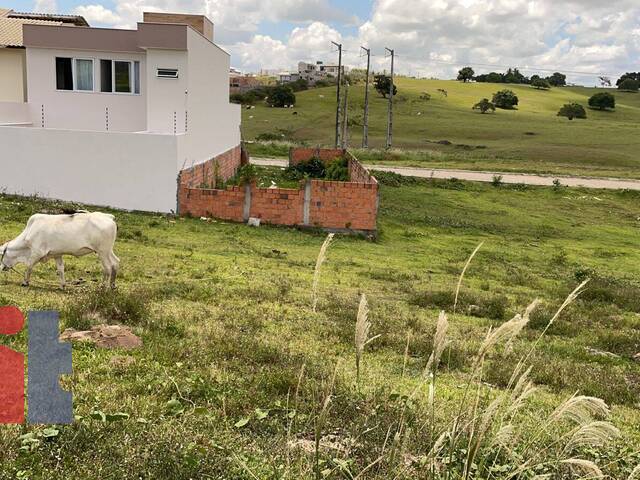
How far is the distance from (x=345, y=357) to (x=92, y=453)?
3.29 m

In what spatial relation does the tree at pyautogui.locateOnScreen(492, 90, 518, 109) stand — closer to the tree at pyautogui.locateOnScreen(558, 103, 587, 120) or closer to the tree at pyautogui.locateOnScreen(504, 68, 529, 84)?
the tree at pyautogui.locateOnScreen(558, 103, 587, 120)

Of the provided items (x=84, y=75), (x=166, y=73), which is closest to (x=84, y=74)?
(x=84, y=75)

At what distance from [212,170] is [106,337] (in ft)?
59.1

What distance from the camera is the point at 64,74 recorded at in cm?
2458

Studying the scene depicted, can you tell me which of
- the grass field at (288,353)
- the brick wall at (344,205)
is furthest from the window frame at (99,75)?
the brick wall at (344,205)

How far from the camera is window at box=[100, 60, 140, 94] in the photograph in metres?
24.3

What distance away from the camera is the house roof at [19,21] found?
1123 inches

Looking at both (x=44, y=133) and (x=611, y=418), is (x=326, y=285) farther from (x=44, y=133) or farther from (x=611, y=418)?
(x=44, y=133)

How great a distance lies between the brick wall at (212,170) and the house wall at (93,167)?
3.02ft

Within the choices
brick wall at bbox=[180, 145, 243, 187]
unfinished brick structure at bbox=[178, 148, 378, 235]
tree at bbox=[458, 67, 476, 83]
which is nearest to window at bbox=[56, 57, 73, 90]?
brick wall at bbox=[180, 145, 243, 187]

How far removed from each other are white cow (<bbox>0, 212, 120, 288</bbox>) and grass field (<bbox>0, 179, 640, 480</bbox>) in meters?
0.51

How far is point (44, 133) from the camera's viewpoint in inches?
725

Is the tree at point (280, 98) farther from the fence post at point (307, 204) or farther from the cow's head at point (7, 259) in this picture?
the cow's head at point (7, 259)

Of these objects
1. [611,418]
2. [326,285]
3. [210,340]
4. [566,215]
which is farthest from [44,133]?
[566,215]
